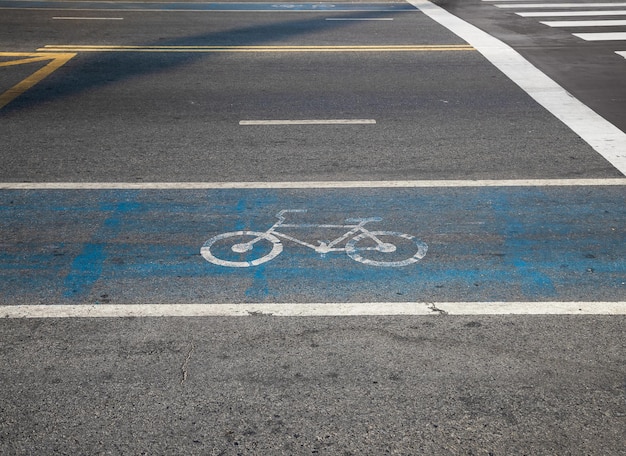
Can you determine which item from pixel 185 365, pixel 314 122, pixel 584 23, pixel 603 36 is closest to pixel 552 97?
pixel 314 122

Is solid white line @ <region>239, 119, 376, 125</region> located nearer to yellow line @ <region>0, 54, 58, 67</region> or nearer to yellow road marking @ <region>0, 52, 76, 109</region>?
yellow road marking @ <region>0, 52, 76, 109</region>

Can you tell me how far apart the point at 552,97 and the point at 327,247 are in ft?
20.1

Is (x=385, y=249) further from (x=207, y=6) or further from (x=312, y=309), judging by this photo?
(x=207, y=6)

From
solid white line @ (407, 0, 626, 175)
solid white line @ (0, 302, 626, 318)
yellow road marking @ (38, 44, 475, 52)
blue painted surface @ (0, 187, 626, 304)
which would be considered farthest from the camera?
yellow road marking @ (38, 44, 475, 52)

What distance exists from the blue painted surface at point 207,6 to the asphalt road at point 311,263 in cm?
780

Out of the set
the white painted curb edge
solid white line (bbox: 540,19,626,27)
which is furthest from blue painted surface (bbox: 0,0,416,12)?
the white painted curb edge

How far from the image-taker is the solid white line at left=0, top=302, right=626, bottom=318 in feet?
17.4

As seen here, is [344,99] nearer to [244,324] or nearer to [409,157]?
[409,157]

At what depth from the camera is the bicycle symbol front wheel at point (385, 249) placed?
240 inches

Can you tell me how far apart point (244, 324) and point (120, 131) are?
203 inches

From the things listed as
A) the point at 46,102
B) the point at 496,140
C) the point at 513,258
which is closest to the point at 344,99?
the point at 496,140

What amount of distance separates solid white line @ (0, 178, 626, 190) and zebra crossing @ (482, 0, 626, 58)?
732 centimetres

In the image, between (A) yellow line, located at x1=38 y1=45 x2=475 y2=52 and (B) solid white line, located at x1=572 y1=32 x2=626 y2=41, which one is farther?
(B) solid white line, located at x1=572 y1=32 x2=626 y2=41

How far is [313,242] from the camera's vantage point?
6.45 meters
